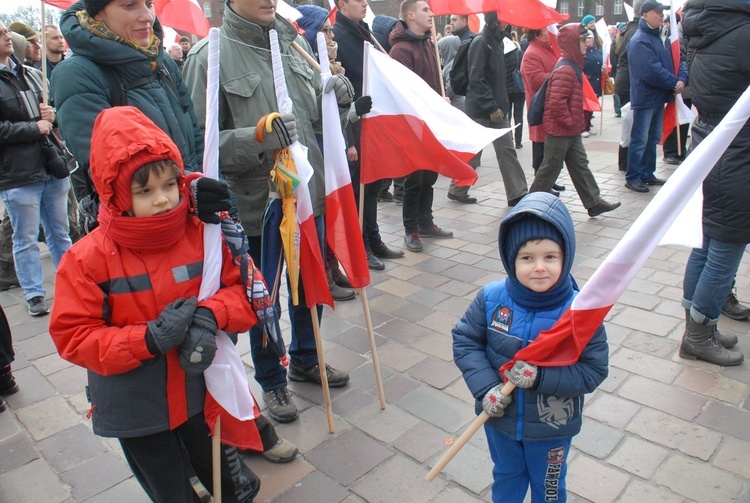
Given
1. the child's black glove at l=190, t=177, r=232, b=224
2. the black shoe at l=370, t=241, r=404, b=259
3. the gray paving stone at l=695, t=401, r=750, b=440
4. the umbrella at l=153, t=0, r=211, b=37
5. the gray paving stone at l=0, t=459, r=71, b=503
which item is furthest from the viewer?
the umbrella at l=153, t=0, r=211, b=37

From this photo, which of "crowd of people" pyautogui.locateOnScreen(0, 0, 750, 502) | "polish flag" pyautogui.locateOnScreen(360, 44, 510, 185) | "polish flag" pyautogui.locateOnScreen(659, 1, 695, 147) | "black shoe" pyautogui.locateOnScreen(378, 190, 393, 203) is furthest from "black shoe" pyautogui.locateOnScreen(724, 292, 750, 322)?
"black shoe" pyautogui.locateOnScreen(378, 190, 393, 203)

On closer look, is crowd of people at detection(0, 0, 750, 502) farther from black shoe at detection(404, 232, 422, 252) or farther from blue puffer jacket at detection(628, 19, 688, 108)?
blue puffer jacket at detection(628, 19, 688, 108)

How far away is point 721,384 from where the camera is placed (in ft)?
10.8

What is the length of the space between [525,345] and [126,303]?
51.5 inches

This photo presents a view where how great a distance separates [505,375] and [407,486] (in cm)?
97

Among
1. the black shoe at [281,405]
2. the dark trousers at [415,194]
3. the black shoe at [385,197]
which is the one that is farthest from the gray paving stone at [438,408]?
the black shoe at [385,197]

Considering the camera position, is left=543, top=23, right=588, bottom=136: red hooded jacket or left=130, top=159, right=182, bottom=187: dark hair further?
left=543, top=23, right=588, bottom=136: red hooded jacket

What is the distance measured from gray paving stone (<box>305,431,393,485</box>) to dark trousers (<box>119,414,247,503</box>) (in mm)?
602

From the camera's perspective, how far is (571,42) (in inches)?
232

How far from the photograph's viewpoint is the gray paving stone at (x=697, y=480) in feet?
8.24

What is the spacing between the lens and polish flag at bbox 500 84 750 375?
182cm

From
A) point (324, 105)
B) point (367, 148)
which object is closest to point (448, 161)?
point (367, 148)

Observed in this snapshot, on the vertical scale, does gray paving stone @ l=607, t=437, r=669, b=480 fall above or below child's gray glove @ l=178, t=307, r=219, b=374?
below

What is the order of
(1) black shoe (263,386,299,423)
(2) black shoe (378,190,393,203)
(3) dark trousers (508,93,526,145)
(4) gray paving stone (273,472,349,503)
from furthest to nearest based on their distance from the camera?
(3) dark trousers (508,93,526,145)
(2) black shoe (378,190,393,203)
(1) black shoe (263,386,299,423)
(4) gray paving stone (273,472,349,503)
